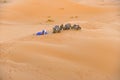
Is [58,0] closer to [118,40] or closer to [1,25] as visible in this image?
[1,25]

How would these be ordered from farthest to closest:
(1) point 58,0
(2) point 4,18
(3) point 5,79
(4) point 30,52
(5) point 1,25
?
(1) point 58,0
(2) point 4,18
(5) point 1,25
(4) point 30,52
(3) point 5,79

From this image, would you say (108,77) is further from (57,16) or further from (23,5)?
(23,5)

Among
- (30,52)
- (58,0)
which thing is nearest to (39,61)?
(30,52)

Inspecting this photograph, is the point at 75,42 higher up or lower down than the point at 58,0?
lower down

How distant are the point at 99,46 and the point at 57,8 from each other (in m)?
5.42

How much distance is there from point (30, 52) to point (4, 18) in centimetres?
450

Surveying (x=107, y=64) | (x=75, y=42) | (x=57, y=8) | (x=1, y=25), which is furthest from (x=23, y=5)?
(x=107, y=64)

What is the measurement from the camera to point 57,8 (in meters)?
9.80

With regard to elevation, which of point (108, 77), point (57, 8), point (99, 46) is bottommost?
point (108, 77)

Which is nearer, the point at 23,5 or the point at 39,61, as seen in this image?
the point at 39,61

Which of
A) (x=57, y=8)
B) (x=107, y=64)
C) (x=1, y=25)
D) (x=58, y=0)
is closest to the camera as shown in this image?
(x=107, y=64)

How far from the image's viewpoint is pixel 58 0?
35.2 feet

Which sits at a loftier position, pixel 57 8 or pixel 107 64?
pixel 57 8

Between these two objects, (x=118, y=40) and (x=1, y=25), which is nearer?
(x=118, y=40)
